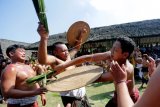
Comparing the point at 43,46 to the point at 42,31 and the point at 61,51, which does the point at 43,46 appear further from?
the point at 61,51

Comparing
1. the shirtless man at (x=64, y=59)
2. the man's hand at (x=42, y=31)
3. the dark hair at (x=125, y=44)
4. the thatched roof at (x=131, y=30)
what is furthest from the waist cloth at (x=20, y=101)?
the thatched roof at (x=131, y=30)

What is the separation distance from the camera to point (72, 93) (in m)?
4.57

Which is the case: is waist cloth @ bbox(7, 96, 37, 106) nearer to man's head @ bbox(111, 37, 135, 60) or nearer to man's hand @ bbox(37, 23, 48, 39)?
man's hand @ bbox(37, 23, 48, 39)

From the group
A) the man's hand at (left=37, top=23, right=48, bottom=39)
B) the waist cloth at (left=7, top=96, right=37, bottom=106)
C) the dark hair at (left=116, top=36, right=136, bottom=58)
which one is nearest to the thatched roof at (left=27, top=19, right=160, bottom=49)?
the waist cloth at (left=7, top=96, right=37, bottom=106)

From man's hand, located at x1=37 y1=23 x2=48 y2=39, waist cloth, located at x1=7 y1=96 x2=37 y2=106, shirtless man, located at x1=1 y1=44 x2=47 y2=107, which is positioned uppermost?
man's hand, located at x1=37 y1=23 x2=48 y2=39

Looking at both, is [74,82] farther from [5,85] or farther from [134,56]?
[134,56]

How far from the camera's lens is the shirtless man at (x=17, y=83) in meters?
4.06

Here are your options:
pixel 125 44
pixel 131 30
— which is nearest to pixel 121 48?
pixel 125 44

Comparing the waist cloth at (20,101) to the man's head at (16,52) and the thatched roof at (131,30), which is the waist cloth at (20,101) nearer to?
the man's head at (16,52)

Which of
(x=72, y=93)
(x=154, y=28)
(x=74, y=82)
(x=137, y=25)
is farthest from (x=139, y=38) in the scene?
(x=74, y=82)

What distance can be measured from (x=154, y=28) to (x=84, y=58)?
1983cm

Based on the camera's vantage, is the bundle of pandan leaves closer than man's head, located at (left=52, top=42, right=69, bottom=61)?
Yes

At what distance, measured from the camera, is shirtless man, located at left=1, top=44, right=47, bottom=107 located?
13.3 feet

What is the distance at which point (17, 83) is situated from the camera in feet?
14.3
